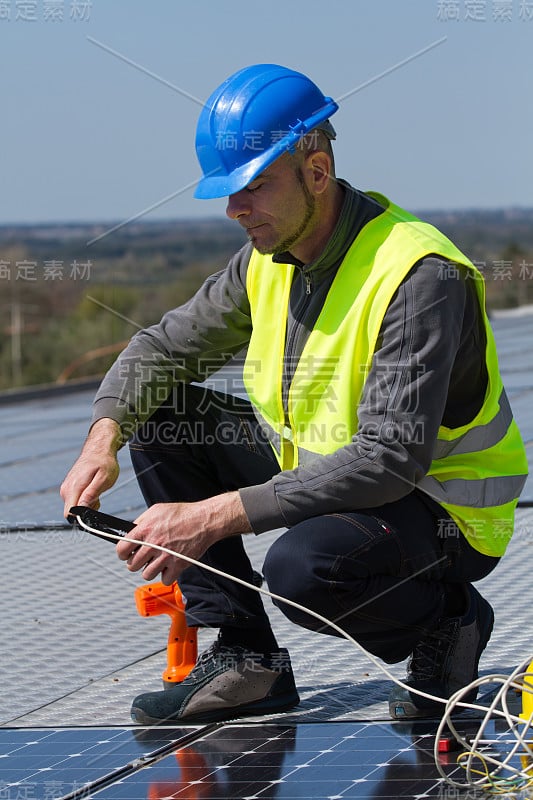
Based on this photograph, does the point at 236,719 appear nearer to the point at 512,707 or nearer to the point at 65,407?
the point at 512,707

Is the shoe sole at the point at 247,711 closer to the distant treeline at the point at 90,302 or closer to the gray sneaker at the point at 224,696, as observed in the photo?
the gray sneaker at the point at 224,696

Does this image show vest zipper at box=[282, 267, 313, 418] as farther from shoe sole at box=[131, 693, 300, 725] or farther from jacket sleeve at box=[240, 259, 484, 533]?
shoe sole at box=[131, 693, 300, 725]

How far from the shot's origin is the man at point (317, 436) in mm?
2439

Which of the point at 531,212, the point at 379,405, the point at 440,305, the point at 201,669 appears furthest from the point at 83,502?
the point at 531,212

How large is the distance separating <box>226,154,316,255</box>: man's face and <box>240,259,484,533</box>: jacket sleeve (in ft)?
1.01

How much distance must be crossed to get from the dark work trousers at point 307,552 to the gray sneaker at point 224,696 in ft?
0.38

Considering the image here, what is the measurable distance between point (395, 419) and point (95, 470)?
2.43 ft

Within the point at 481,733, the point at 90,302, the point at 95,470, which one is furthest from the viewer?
the point at 90,302

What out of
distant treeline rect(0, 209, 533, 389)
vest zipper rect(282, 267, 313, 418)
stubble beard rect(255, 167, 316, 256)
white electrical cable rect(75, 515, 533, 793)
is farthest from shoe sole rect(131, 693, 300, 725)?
distant treeline rect(0, 209, 533, 389)

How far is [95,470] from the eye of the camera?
2730 mm

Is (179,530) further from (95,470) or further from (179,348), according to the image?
(179,348)

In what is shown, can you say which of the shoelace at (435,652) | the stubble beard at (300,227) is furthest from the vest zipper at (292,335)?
the shoelace at (435,652)

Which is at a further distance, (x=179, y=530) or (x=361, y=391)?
(x=361, y=391)

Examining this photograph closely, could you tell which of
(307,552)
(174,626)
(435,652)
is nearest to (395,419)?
(307,552)
